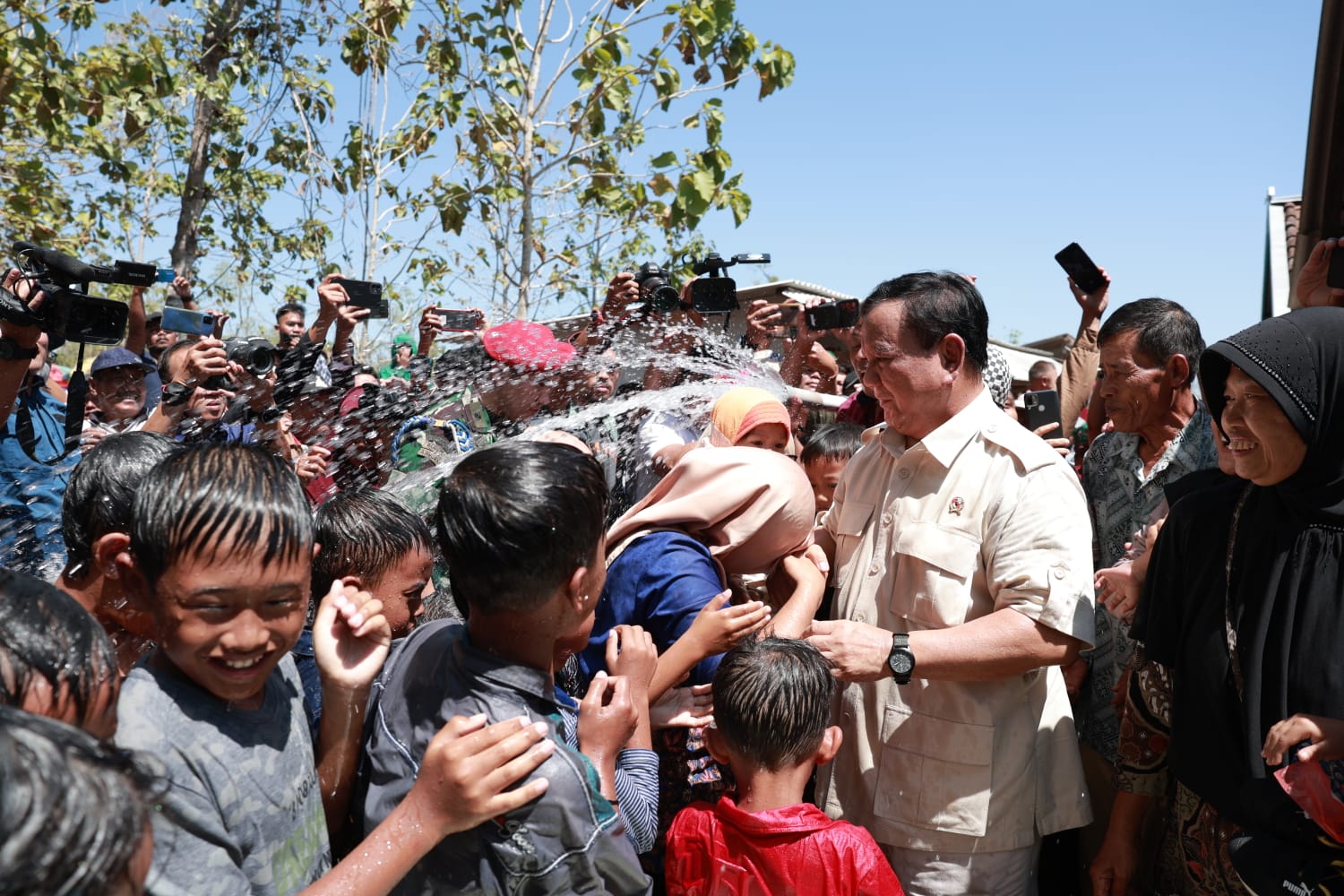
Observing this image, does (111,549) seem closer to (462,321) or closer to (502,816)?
(502,816)

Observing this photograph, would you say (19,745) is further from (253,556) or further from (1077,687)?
(1077,687)

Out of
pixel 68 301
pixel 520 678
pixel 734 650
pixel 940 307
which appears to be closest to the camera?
pixel 520 678

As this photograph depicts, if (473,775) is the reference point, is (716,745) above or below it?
below

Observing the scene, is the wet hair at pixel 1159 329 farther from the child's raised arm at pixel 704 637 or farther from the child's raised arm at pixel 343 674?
the child's raised arm at pixel 343 674

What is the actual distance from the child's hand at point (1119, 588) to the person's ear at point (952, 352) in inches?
29.3

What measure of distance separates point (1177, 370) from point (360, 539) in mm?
2993

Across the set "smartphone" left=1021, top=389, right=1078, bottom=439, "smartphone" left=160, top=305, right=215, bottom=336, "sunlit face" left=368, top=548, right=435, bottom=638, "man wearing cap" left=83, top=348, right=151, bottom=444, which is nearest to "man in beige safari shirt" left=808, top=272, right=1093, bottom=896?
"sunlit face" left=368, top=548, right=435, bottom=638

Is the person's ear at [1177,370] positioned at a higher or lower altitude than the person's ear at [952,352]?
lower

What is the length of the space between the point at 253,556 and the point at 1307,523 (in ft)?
7.34

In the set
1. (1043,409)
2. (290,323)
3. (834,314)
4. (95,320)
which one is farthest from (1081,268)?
(290,323)

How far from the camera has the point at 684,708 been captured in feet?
8.77

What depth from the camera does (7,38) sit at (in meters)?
7.40

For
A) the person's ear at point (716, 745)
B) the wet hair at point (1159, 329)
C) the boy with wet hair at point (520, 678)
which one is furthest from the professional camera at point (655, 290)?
the boy with wet hair at point (520, 678)

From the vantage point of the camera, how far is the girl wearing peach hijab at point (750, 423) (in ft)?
11.4
